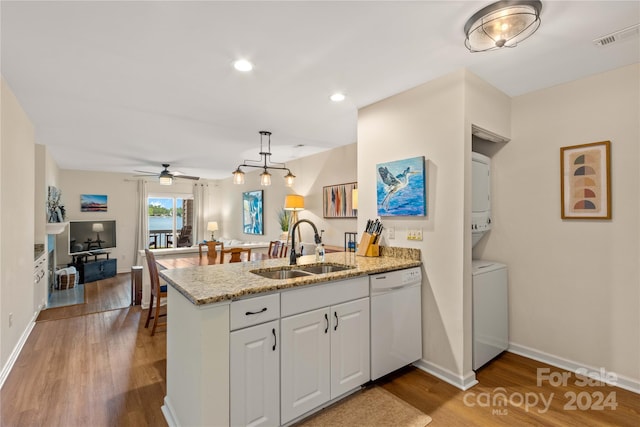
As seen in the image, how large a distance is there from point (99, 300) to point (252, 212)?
11.6 ft

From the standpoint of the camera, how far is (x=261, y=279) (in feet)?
6.47

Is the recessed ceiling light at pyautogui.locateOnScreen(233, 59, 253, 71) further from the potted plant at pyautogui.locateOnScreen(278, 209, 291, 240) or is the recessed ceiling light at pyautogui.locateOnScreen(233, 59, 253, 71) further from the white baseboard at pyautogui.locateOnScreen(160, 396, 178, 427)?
the potted plant at pyautogui.locateOnScreen(278, 209, 291, 240)

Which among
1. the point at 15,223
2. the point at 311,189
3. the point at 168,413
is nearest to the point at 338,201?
the point at 311,189

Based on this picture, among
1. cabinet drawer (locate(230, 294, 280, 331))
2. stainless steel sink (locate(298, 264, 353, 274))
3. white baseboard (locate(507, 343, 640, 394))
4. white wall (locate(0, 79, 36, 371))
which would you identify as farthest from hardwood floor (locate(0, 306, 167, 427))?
white baseboard (locate(507, 343, 640, 394))

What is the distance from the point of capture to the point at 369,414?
203 cm

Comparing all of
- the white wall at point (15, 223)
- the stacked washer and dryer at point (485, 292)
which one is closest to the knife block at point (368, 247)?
the stacked washer and dryer at point (485, 292)

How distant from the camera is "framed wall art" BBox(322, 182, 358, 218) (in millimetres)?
4917

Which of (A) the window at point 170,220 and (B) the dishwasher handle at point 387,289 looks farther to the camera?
(A) the window at point 170,220

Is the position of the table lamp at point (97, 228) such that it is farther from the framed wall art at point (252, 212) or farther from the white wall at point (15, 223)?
the white wall at point (15, 223)

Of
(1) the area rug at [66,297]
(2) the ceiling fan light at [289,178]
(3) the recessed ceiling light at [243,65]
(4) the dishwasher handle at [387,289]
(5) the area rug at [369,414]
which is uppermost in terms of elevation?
(3) the recessed ceiling light at [243,65]

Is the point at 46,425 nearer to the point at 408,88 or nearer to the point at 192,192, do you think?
the point at 408,88

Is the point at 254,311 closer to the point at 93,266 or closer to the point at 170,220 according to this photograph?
the point at 93,266

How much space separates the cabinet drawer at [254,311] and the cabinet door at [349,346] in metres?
0.46

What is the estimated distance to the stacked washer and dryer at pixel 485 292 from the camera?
2.56 metres
